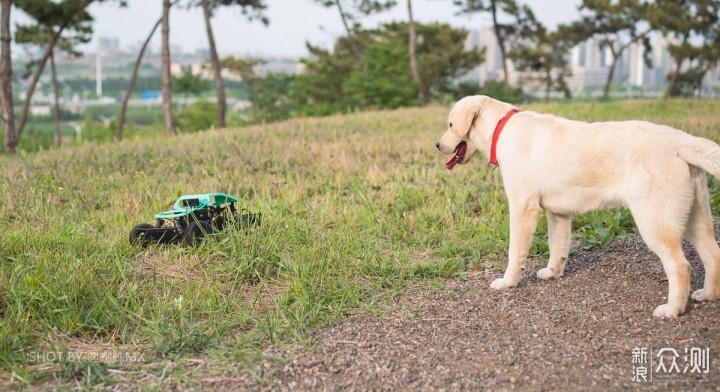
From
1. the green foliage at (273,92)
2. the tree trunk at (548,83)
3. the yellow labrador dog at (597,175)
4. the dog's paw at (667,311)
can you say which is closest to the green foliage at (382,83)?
the green foliage at (273,92)

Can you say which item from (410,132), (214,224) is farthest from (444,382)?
(410,132)

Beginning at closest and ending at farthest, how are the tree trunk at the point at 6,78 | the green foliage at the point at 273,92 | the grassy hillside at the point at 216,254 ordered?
the grassy hillside at the point at 216,254
the tree trunk at the point at 6,78
the green foliage at the point at 273,92

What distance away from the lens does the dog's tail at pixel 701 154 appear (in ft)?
13.7

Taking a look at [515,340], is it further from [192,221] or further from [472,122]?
[192,221]

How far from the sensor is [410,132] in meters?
14.2

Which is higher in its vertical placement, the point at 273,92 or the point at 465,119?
the point at 273,92

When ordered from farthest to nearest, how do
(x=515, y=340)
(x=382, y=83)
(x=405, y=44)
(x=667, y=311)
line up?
(x=405, y=44) → (x=382, y=83) → (x=667, y=311) → (x=515, y=340)

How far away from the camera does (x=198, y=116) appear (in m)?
64.6

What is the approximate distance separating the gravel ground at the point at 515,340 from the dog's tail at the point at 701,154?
93 centimetres

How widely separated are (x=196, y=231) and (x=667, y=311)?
3.56m

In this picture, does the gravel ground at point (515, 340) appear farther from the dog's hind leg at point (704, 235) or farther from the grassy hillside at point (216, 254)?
the grassy hillside at point (216, 254)

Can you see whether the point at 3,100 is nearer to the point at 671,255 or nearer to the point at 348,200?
the point at 348,200

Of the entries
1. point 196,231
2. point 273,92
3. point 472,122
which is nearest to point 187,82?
point 273,92

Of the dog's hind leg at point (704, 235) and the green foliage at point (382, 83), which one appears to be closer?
the dog's hind leg at point (704, 235)
